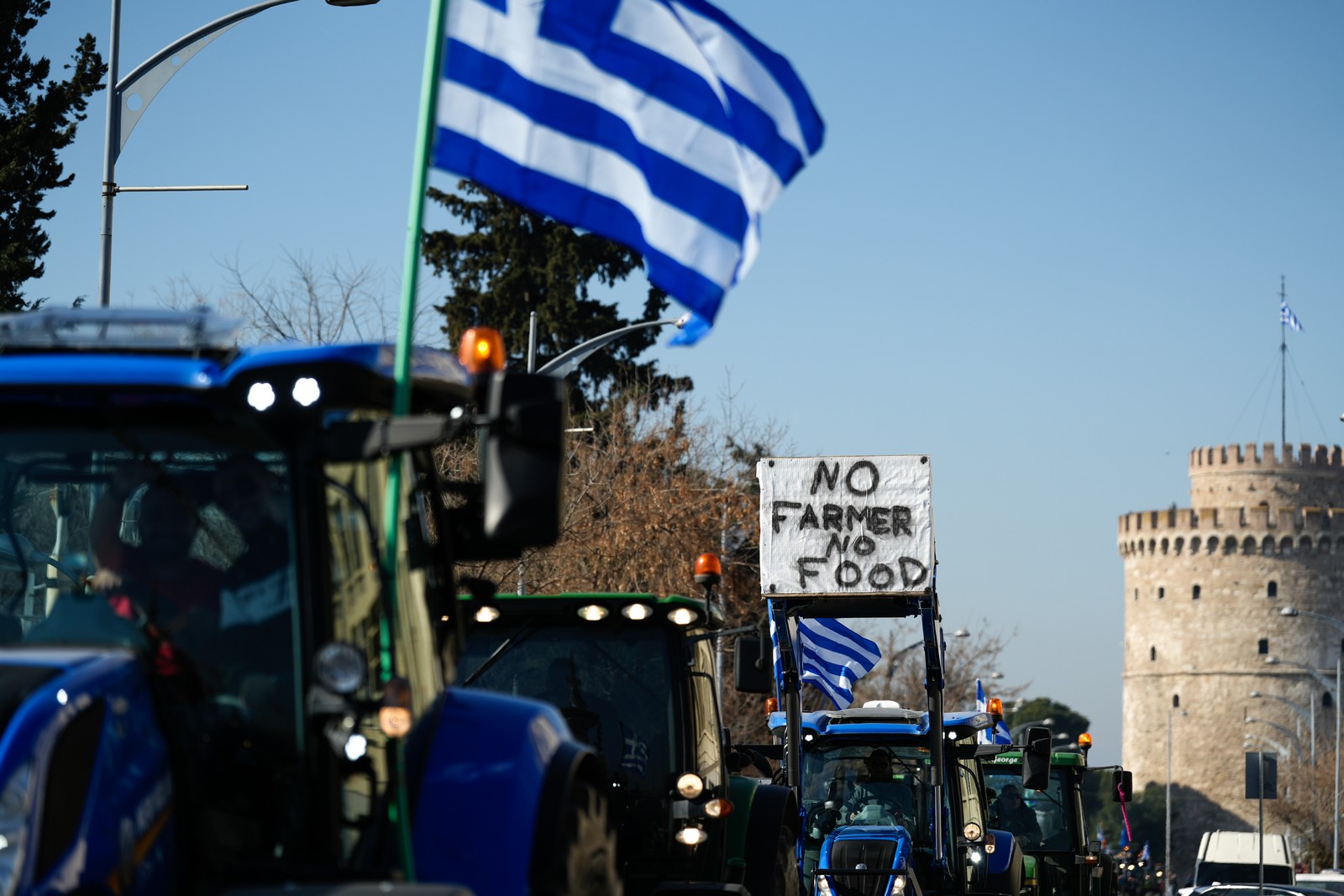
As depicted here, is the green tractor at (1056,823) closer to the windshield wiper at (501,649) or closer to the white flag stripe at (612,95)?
the windshield wiper at (501,649)

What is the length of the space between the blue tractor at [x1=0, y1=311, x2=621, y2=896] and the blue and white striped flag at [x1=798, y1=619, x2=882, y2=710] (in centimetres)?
1968

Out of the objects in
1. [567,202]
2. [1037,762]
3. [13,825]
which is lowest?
[1037,762]

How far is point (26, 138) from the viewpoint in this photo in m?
23.3

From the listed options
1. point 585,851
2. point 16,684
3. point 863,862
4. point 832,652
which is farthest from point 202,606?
point 832,652

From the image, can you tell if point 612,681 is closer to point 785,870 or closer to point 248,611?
point 785,870

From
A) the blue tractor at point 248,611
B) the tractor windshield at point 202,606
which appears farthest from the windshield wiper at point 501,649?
the tractor windshield at point 202,606

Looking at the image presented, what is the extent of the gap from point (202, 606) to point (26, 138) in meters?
19.3

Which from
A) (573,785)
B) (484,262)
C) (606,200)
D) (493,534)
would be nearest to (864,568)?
(606,200)

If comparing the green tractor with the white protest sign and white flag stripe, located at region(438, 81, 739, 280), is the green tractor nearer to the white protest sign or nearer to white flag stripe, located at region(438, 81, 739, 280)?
the white protest sign

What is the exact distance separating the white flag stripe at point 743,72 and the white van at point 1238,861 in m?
41.2

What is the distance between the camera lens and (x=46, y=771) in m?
4.76

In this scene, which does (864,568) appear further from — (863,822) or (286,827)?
(286,827)

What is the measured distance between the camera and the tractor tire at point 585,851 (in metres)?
6.00

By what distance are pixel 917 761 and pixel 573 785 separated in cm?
1094
